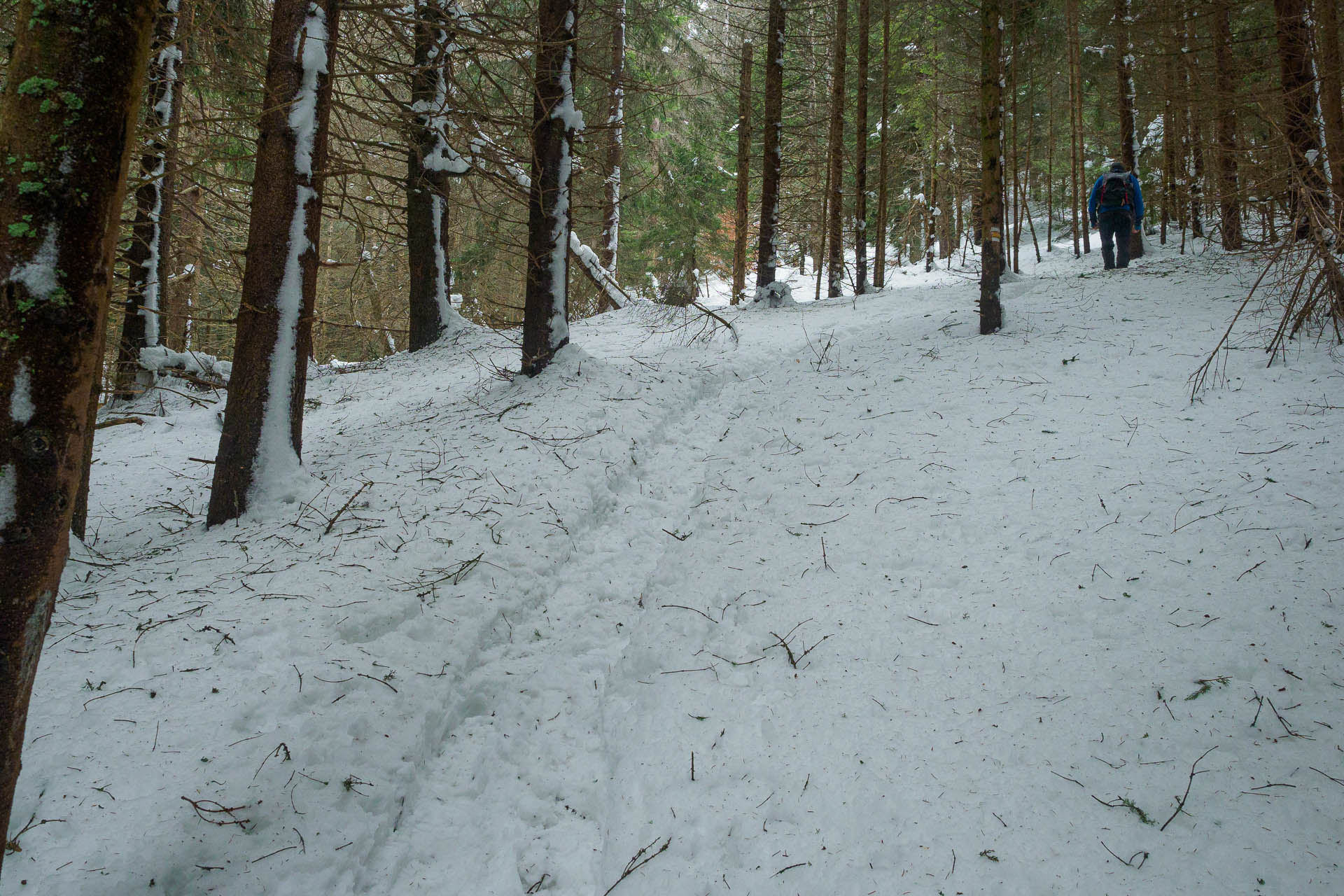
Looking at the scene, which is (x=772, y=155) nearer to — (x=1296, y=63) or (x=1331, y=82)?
(x=1296, y=63)

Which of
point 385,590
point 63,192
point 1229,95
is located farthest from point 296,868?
point 1229,95

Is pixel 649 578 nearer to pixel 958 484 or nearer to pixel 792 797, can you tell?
pixel 792 797

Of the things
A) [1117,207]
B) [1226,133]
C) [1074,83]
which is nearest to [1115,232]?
[1117,207]

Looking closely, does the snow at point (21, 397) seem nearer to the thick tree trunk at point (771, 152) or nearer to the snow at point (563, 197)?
the snow at point (563, 197)

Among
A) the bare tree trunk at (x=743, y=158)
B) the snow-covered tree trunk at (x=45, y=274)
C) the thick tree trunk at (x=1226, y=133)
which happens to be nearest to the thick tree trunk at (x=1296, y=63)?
the thick tree trunk at (x=1226, y=133)

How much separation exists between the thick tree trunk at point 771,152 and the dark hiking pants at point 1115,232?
573 cm

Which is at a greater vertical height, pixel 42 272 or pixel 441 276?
pixel 441 276

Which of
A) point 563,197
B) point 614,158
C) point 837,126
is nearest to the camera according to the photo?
point 563,197

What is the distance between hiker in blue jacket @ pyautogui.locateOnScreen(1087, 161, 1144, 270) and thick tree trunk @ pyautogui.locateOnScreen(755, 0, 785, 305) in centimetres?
562

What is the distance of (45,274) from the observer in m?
1.49

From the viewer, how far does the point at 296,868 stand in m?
2.22

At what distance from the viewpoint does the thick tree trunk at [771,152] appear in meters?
12.3

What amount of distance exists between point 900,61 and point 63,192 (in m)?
20.6

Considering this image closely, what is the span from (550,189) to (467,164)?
2.14m
